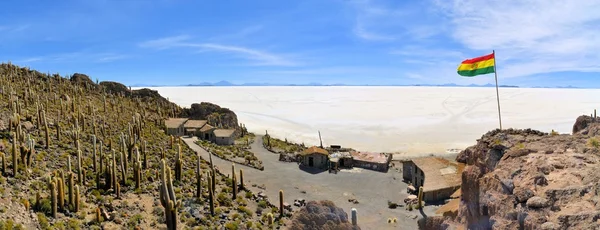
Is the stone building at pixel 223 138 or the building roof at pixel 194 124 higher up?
the building roof at pixel 194 124

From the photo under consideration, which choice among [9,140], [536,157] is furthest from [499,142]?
[9,140]

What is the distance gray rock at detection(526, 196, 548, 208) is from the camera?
29.1 ft

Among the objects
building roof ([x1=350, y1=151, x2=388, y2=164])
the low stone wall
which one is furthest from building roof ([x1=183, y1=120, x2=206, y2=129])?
the low stone wall

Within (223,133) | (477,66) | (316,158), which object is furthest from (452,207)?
(223,133)

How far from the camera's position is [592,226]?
7.58 metres

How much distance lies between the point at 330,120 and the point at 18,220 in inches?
3385

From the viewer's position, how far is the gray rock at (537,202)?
8875 mm

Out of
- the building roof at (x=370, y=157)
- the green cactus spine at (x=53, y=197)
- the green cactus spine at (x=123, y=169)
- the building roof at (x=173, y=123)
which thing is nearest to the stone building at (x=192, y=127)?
the building roof at (x=173, y=123)

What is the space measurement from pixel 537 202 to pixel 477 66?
14.5 metres

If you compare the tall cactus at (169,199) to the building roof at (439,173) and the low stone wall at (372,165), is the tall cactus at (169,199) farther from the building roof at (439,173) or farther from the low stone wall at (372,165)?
the low stone wall at (372,165)

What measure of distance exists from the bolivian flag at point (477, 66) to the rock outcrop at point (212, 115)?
45.3m

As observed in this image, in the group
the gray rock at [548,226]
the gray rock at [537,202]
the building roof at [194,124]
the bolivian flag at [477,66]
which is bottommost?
the gray rock at [548,226]

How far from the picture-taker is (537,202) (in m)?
8.95

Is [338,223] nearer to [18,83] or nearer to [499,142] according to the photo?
[499,142]
